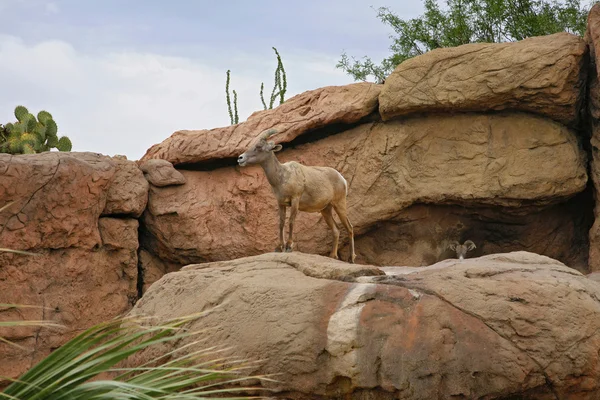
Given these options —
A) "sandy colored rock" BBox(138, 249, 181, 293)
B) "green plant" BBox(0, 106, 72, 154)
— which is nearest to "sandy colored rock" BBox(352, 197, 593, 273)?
"sandy colored rock" BBox(138, 249, 181, 293)

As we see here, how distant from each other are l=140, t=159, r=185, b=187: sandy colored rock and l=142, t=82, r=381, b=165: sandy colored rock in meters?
0.38

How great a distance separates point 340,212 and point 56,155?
4.09 m

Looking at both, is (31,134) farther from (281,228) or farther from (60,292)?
(281,228)

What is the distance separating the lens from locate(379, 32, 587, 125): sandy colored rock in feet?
39.2

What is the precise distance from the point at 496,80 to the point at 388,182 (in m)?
2.30

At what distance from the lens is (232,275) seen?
311 inches

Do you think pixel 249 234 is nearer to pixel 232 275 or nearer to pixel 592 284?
pixel 232 275

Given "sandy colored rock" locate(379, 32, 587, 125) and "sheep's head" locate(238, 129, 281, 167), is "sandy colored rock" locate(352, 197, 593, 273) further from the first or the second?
"sheep's head" locate(238, 129, 281, 167)

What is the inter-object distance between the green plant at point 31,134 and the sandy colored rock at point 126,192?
2261 mm

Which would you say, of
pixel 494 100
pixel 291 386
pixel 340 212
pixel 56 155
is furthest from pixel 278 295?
pixel 494 100

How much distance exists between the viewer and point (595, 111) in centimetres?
1204

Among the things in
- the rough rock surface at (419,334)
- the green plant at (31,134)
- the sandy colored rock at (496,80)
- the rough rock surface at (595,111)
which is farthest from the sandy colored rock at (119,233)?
the rough rock surface at (595,111)

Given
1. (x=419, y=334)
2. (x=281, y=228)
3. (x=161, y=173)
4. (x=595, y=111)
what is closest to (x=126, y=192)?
(x=161, y=173)

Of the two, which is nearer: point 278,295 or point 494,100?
point 278,295
